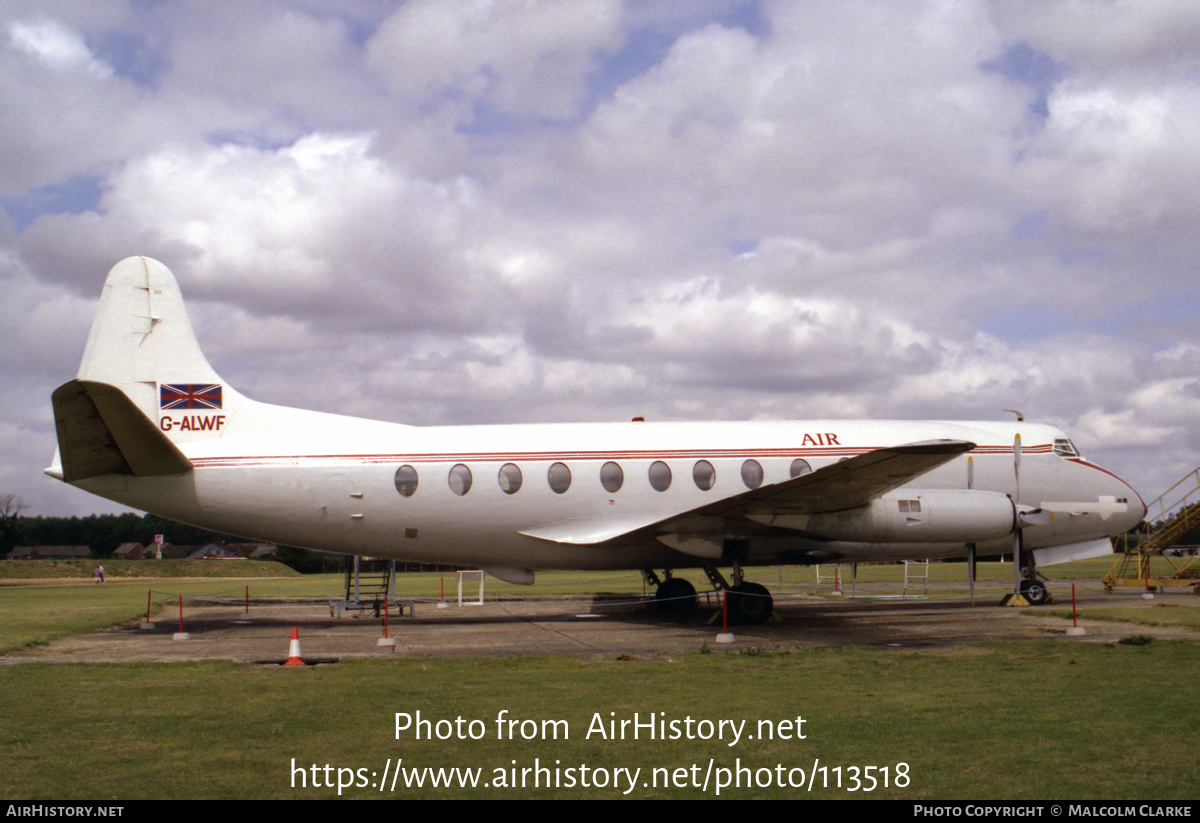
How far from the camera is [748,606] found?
17.5 meters

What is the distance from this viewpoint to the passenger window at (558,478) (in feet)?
57.9

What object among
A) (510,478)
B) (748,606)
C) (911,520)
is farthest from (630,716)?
(911,520)

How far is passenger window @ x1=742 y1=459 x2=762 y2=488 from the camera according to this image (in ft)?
59.5

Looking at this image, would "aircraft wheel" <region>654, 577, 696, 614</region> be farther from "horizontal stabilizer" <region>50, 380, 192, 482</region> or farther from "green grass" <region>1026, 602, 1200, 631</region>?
"horizontal stabilizer" <region>50, 380, 192, 482</region>

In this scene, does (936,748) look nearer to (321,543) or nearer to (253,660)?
(253,660)

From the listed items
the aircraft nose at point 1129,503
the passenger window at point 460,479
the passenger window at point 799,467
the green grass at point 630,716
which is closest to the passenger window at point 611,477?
the passenger window at point 460,479

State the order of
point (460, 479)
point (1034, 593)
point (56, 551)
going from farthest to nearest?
point (56, 551) < point (1034, 593) < point (460, 479)

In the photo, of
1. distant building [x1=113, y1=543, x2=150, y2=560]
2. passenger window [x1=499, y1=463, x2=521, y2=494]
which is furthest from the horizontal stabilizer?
distant building [x1=113, y1=543, x2=150, y2=560]

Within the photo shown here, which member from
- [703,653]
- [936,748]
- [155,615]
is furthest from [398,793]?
[155,615]

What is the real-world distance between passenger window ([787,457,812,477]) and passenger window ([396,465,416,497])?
7.64 m

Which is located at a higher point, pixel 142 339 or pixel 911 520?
pixel 142 339

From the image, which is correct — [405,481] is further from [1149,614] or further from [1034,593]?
[1149,614]

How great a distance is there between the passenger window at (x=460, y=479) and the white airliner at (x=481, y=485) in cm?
3

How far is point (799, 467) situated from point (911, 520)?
2.53 meters
